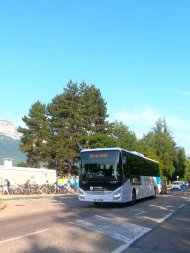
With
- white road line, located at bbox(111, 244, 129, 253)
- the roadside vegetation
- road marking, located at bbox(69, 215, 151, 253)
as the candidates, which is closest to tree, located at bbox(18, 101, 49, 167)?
the roadside vegetation

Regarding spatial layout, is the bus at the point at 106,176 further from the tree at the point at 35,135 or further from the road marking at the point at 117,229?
the tree at the point at 35,135

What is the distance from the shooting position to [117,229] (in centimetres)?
1427

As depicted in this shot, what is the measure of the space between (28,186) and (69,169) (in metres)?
39.8

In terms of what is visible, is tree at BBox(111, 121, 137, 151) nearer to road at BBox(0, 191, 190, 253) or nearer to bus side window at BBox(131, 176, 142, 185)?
bus side window at BBox(131, 176, 142, 185)

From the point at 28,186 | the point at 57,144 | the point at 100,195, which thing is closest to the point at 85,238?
the point at 100,195

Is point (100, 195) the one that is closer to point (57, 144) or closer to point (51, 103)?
point (57, 144)

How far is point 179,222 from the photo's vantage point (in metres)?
17.2

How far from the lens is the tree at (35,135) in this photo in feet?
270

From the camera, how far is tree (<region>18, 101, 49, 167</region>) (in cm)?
8244

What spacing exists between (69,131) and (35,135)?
7.28 metres

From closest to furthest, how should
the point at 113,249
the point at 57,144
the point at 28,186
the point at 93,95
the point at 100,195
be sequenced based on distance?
1. the point at 113,249
2. the point at 100,195
3. the point at 28,186
4. the point at 57,144
5. the point at 93,95

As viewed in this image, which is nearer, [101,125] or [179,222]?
[179,222]

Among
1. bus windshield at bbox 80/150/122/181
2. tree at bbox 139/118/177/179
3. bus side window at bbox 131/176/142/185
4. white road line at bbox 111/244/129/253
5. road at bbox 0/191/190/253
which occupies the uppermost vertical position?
tree at bbox 139/118/177/179

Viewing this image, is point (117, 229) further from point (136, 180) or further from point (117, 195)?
point (136, 180)
